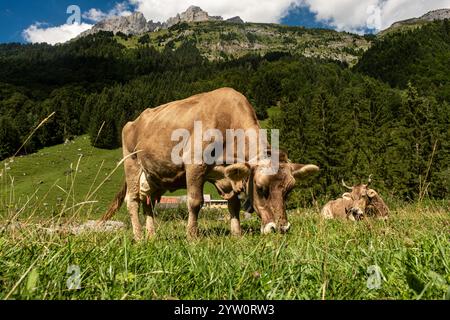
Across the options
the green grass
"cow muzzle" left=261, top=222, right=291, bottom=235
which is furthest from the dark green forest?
"cow muzzle" left=261, top=222, right=291, bottom=235

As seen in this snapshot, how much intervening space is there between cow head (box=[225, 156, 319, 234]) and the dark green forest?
223 centimetres

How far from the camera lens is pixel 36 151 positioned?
97250 mm

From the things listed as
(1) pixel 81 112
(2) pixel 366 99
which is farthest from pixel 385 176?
(1) pixel 81 112

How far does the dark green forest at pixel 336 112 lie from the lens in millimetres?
47469

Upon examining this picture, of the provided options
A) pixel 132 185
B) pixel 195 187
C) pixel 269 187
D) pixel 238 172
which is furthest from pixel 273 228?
pixel 132 185

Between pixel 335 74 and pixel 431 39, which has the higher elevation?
pixel 431 39

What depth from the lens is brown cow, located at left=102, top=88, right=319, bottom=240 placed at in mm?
6848

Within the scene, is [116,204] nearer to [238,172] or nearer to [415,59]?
[238,172]

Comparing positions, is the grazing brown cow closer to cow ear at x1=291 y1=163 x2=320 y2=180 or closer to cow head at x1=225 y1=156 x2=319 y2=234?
cow ear at x1=291 y1=163 x2=320 y2=180

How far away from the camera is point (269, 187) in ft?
22.4

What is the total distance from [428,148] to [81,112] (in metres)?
106

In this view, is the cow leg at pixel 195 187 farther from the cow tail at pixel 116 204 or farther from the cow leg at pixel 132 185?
the cow leg at pixel 132 185

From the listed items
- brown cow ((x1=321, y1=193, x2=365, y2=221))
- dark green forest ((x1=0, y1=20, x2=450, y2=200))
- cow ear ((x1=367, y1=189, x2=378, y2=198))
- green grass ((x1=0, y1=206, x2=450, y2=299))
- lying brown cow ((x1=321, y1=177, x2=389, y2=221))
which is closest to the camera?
green grass ((x1=0, y1=206, x2=450, y2=299))

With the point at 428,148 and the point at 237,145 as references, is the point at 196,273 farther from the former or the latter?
the point at 428,148
